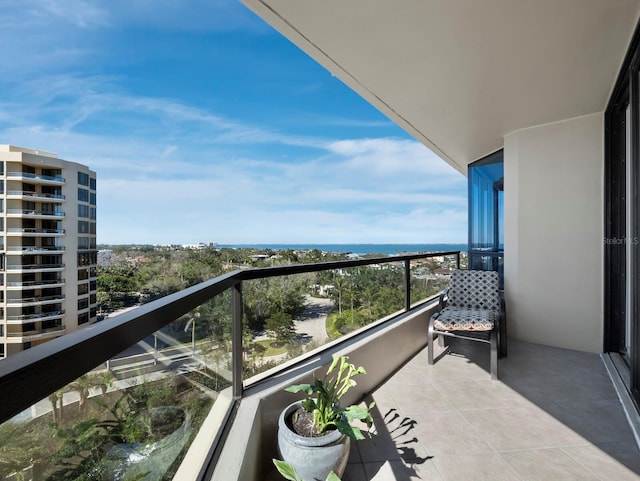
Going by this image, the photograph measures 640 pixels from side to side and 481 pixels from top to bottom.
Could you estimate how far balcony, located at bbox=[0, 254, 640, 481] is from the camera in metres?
0.77

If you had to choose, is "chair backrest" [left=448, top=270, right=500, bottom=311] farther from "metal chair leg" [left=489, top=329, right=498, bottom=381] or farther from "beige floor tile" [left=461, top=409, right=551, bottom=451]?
"beige floor tile" [left=461, top=409, right=551, bottom=451]

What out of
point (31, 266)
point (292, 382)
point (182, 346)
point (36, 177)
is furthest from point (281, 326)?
point (36, 177)

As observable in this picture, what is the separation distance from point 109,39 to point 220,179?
1565cm

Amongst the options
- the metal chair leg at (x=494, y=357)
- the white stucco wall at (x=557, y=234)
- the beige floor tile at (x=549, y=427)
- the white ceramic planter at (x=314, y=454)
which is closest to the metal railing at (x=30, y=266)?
the white ceramic planter at (x=314, y=454)

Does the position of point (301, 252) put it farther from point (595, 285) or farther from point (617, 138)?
point (617, 138)

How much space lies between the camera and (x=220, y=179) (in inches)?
981

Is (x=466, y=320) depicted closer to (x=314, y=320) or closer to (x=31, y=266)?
(x=314, y=320)

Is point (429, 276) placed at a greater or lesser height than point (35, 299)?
lesser

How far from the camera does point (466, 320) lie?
3.63 meters

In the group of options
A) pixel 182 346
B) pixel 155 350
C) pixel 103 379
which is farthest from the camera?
pixel 182 346

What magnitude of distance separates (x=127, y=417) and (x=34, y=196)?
8.61 feet

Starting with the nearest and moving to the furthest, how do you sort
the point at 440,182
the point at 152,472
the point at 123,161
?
the point at 152,472
the point at 123,161
the point at 440,182

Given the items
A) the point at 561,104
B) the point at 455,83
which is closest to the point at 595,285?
the point at 561,104

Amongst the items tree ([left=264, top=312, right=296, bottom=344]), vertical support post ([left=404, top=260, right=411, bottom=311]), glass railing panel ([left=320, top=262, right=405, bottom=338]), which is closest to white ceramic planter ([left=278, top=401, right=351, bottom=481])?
tree ([left=264, top=312, right=296, bottom=344])
